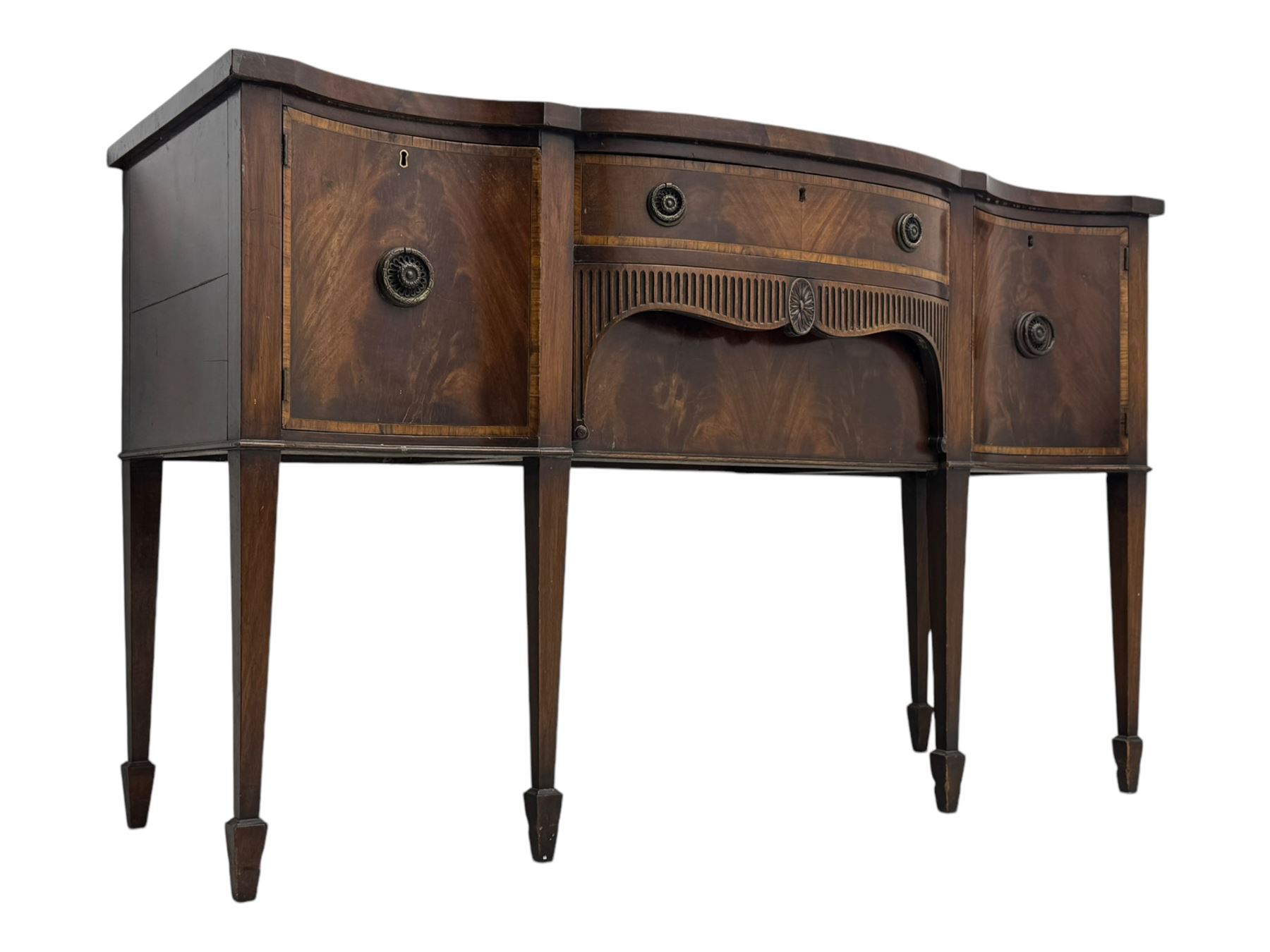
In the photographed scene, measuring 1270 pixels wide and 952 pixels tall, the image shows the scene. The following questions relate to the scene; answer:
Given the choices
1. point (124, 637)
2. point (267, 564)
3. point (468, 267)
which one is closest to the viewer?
point (267, 564)

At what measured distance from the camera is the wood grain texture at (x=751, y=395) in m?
4.73

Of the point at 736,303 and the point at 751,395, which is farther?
the point at 751,395

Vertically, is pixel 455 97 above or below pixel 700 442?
above

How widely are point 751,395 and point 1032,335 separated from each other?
43.9 inches

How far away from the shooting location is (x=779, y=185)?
4840mm

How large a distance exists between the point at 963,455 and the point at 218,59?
8.40ft

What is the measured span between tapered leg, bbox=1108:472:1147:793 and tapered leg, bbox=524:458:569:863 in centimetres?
215

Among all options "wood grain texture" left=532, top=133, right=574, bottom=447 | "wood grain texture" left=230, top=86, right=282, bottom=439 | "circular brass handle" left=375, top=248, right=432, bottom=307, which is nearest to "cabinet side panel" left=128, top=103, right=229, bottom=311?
"wood grain texture" left=230, top=86, right=282, bottom=439

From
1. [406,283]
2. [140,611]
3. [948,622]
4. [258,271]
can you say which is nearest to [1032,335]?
[948,622]

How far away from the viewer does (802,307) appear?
488 cm

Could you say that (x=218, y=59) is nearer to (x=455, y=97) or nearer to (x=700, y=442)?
(x=455, y=97)

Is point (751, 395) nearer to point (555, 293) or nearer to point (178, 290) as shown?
point (555, 293)

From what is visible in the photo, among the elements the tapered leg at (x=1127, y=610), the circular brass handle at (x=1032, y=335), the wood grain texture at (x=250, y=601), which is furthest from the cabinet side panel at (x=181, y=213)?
the tapered leg at (x=1127, y=610)

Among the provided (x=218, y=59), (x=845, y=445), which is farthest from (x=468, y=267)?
(x=845, y=445)
